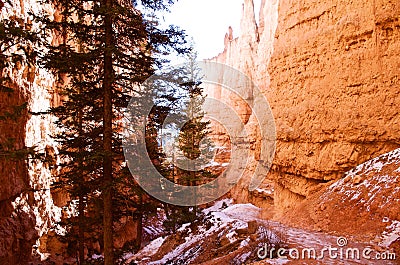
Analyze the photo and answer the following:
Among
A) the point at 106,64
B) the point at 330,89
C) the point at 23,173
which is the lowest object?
the point at 23,173

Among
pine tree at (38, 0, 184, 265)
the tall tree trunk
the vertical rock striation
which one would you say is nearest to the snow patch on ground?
pine tree at (38, 0, 184, 265)

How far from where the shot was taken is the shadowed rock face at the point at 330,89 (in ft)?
36.7

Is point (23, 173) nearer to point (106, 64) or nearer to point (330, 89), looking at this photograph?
point (106, 64)

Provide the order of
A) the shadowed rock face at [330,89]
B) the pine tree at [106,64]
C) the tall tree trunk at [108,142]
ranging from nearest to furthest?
the pine tree at [106,64] < the tall tree trunk at [108,142] < the shadowed rock face at [330,89]

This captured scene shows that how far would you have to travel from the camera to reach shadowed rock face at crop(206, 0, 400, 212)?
11188mm

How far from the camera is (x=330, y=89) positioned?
1306 centimetres

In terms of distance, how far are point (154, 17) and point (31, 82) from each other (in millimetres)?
12992

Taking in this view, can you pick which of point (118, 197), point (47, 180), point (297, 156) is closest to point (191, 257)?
point (118, 197)

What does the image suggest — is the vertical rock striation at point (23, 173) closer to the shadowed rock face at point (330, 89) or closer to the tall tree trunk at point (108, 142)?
the tall tree trunk at point (108, 142)

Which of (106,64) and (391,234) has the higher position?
(106,64)

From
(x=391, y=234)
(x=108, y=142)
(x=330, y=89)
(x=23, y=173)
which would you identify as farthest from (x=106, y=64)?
(x=23, y=173)

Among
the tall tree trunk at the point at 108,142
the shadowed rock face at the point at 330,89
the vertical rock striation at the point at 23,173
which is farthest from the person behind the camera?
the vertical rock striation at the point at 23,173

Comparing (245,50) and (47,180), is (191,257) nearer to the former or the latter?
(47,180)

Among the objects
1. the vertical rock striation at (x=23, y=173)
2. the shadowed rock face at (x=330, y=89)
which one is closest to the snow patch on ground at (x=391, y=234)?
the shadowed rock face at (x=330, y=89)
